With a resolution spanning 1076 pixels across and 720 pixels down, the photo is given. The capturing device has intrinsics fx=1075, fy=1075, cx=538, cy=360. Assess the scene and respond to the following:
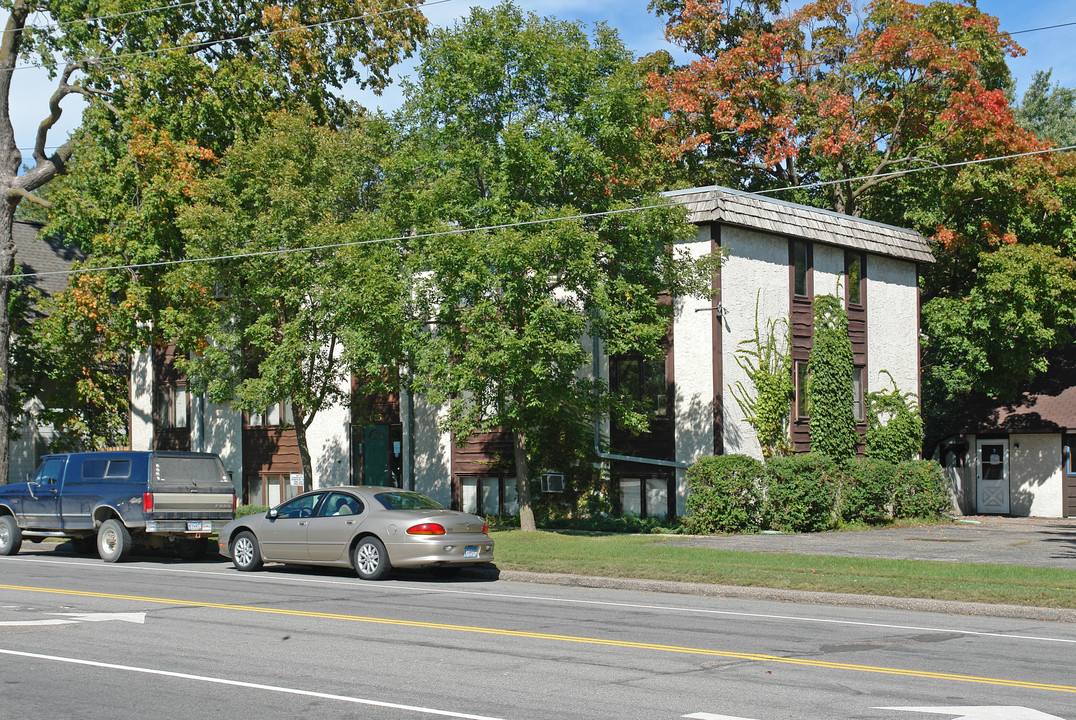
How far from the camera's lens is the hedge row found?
2500cm

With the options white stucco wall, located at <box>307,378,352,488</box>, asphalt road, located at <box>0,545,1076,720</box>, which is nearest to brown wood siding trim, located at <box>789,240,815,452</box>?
white stucco wall, located at <box>307,378,352,488</box>

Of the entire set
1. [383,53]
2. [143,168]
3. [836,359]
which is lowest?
[836,359]

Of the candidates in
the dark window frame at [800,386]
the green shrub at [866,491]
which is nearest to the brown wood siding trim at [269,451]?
the dark window frame at [800,386]

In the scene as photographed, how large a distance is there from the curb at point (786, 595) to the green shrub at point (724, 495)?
8.09 m

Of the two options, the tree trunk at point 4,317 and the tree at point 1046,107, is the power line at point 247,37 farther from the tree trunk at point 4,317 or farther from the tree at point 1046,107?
the tree at point 1046,107

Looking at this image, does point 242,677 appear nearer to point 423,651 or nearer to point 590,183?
point 423,651

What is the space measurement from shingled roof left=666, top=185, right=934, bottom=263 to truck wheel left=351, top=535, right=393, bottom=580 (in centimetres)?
1292

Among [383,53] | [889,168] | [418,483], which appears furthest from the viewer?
[889,168]

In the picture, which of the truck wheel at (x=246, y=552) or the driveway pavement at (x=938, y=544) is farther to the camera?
the driveway pavement at (x=938, y=544)

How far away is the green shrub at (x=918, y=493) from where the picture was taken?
2766cm

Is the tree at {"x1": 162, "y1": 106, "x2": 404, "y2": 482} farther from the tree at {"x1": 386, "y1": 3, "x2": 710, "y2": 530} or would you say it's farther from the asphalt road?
the asphalt road

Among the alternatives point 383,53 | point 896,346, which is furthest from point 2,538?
point 896,346

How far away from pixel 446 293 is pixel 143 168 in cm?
1117

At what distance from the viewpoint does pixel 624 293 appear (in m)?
22.7
